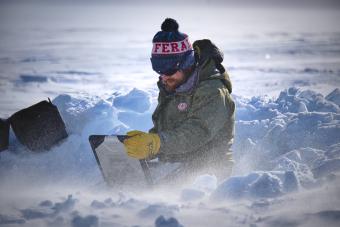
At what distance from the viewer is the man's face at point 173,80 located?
10.9 feet

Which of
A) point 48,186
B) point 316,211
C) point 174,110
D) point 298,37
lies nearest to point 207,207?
point 316,211

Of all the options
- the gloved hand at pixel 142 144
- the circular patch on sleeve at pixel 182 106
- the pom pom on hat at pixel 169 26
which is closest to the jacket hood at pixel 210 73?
the circular patch on sleeve at pixel 182 106

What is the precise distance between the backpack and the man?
1.15m

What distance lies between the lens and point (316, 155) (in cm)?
376

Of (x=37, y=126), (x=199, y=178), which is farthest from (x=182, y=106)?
(x=37, y=126)

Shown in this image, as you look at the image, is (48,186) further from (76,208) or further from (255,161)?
(255,161)

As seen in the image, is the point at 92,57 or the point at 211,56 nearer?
the point at 211,56

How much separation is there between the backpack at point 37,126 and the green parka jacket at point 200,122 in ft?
3.86

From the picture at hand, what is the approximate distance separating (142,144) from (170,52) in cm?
75

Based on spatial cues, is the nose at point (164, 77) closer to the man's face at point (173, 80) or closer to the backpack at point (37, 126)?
the man's face at point (173, 80)

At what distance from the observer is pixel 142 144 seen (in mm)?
2898

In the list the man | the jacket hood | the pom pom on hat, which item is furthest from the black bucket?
the jacket hood

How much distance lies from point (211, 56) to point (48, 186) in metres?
1.66

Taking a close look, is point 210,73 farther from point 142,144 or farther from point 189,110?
point 142,144
